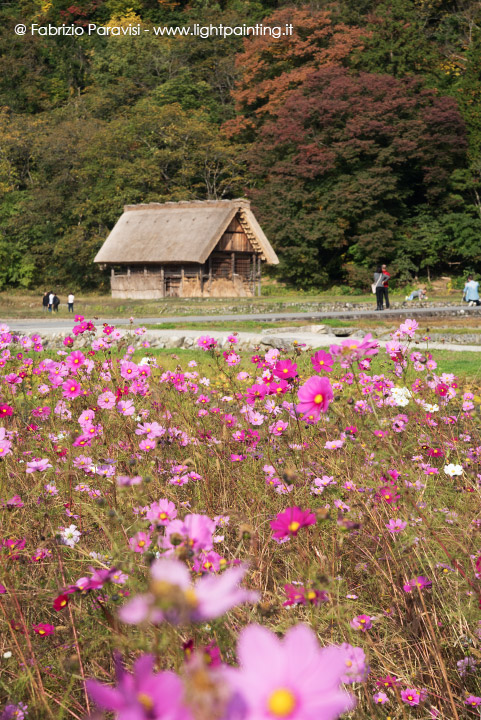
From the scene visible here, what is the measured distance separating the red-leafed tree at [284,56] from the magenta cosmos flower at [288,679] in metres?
42.9

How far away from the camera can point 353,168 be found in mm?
36750

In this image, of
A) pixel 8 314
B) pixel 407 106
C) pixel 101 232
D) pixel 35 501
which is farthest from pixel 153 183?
pixel 35 501

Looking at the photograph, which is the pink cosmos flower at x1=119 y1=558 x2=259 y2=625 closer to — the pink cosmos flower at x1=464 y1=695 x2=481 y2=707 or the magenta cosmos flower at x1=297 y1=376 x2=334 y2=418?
the magenta cosmos flower at x1=297 y1=376 x2=334 y2=418

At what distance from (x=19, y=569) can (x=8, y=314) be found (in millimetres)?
23052

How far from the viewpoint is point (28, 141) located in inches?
1769

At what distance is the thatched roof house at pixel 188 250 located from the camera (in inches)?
1308

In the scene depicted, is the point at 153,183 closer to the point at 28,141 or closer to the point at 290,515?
the point at 28,141

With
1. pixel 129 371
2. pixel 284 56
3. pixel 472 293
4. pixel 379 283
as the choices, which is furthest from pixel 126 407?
pixel 284 56

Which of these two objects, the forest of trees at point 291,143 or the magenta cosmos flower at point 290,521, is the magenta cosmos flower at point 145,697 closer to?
the magenta cosmos flower at point 290,521

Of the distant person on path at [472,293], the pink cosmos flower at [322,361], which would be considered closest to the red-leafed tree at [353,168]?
the distant person on path at [472,293]

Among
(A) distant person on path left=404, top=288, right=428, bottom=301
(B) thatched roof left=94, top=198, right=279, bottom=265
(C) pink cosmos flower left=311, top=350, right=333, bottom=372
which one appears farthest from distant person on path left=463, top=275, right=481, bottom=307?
(C) pink cosmos flower left=311, top=350, right=333, bottom=372

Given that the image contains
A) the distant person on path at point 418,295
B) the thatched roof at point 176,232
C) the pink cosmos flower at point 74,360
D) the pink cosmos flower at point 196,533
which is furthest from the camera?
the thatched roof at point 176,232

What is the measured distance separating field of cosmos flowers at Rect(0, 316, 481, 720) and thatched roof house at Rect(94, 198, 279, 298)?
29295 mm

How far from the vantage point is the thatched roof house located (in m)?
33.2
